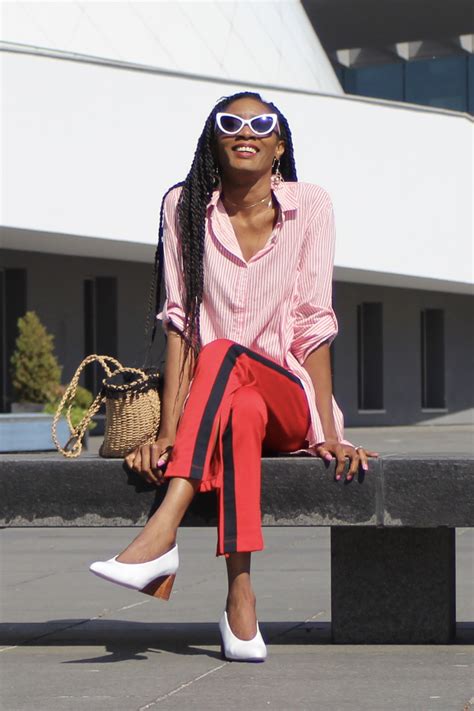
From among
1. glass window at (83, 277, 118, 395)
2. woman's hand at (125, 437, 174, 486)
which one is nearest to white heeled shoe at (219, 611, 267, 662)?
woman's hand at (125, 437, 174, 486)

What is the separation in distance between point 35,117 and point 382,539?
16.1m

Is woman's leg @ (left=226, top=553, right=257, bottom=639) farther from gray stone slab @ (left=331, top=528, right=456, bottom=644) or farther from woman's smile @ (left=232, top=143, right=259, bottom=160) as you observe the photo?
woman's smile @ (left=232, top=143, right=259, bottom=160)

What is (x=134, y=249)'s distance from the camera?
23.1 meters

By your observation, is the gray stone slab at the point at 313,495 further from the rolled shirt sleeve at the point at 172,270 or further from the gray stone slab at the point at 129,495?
the rolled shirt sleeve at the point at 172,270

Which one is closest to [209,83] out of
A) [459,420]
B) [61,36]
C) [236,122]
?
[61,36]

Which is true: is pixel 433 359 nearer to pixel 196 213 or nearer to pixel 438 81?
pixel 438 81

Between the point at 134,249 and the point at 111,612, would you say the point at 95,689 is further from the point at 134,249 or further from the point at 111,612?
the point at 134,249

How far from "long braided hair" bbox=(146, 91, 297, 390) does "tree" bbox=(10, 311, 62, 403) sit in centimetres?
1725

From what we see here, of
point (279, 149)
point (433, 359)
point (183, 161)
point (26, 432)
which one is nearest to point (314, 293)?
point (279, 149)

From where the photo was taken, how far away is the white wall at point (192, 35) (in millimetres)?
23469

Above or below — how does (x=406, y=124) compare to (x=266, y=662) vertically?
above

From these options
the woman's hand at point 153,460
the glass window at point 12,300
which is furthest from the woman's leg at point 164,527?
the glass window at point 12,300

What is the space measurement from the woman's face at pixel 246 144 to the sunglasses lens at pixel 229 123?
0.06ft

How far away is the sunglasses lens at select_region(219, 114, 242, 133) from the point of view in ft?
17.5
